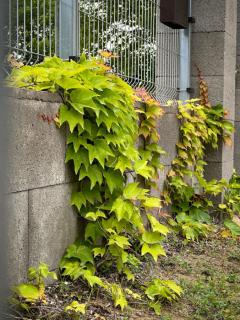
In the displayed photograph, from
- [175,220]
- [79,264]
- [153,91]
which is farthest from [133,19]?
[79,264]

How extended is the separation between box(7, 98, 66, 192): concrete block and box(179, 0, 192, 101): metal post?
352 centimetres

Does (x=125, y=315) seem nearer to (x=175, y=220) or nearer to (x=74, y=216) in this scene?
(x=74, y=216)

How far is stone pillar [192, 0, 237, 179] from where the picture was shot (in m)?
6.92

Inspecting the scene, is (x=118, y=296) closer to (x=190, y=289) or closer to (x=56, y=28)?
(x=190, y=289)

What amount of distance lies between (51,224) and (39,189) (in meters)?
0.27

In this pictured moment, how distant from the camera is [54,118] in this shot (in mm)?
3410

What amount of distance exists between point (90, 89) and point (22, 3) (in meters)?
0.65

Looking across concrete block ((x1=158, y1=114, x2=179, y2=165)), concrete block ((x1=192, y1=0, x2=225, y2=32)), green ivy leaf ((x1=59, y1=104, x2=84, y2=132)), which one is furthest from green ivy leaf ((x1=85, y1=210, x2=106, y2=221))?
concrete block ((x1=192, y1=0, x2=225, y2=32))

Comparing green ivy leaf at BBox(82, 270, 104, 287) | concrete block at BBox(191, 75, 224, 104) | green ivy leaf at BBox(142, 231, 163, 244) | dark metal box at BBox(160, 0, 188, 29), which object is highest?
dark metal box at BBox(160, 0, 188, 29)

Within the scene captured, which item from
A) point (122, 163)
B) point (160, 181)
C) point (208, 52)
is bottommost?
point (160, 181)

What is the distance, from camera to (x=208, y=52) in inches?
274

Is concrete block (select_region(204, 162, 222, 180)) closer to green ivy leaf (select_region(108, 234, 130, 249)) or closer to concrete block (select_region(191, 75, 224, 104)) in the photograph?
concrete block (select_region(191, 75, 224, 104))

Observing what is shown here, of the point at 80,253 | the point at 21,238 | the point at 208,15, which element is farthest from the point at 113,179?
the point at 208,15

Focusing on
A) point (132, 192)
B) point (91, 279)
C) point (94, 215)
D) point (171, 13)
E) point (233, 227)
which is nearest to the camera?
point (91, 279)
